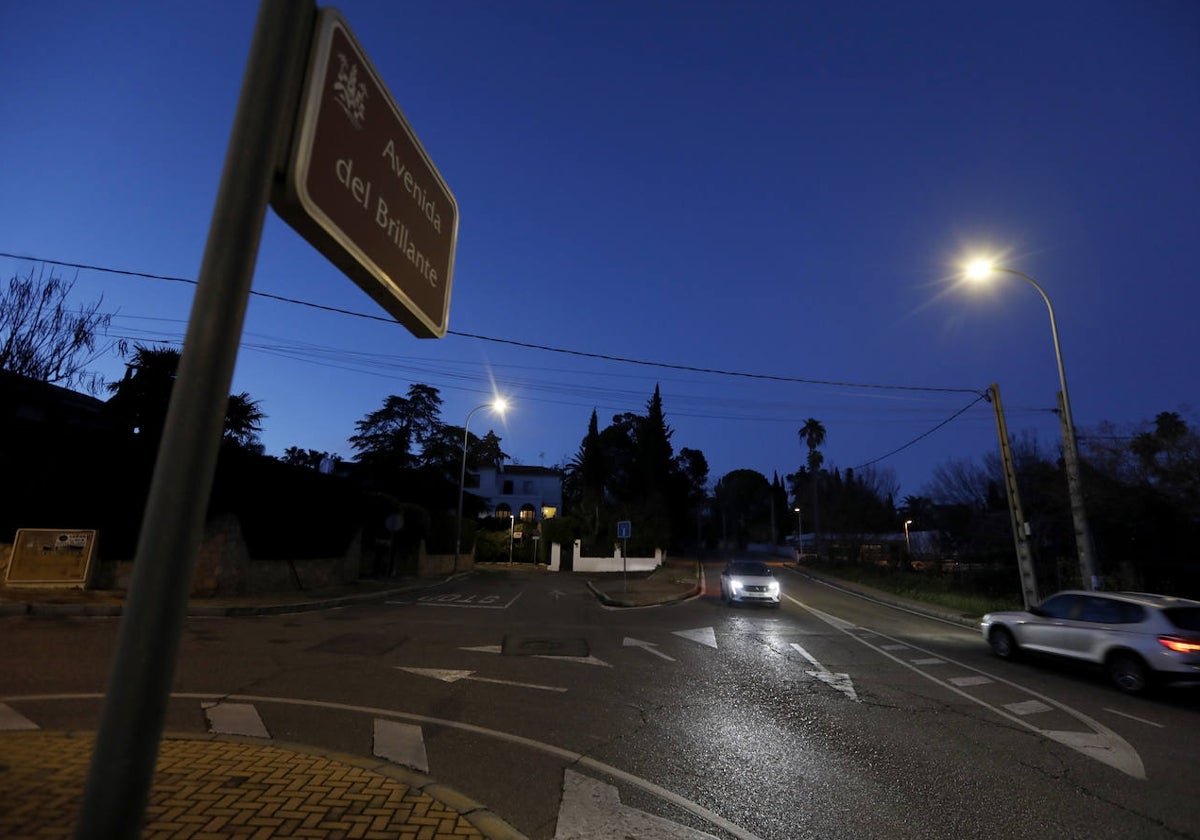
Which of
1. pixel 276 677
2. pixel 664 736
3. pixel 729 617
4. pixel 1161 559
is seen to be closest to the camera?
pixel 664 736

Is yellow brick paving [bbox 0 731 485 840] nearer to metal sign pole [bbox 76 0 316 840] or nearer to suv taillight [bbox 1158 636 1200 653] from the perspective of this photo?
metal sign pole [bbox 76 0 316 840]

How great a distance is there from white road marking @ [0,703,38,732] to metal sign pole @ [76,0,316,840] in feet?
18.6

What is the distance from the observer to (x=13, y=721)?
548cm

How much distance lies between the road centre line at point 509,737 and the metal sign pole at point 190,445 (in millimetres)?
4050

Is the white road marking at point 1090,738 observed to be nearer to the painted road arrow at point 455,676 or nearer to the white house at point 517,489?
the painted road arrow at point 455,676

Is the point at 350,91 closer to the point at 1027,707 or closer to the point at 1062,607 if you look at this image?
the point at 1027,707

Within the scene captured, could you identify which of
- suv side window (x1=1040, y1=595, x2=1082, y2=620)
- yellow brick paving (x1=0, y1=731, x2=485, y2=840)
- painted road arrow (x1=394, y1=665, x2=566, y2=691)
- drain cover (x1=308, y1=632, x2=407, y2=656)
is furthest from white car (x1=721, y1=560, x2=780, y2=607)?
yellow brick paving (x1=0, y1=731, x2=485, y2=840)

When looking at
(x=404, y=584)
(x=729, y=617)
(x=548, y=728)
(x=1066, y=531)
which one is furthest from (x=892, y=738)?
(x=1066, y=531)

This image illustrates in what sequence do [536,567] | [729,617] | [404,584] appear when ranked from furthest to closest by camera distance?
[536,567]
[404,584]
[729,617]

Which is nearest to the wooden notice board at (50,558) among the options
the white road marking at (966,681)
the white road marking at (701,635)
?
the white road marking at (701,635)

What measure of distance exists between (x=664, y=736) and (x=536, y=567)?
3777 centimetres

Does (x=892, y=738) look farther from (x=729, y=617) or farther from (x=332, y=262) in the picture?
(x=729, y=617)

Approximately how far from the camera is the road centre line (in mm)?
4547

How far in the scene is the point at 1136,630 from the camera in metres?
9.41
